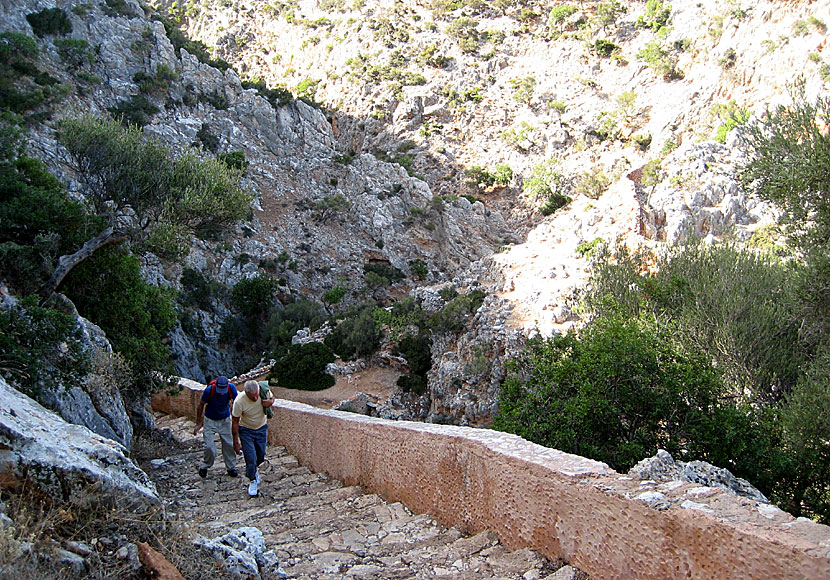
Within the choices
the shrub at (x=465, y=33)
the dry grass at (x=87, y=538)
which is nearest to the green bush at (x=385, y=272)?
the shrub at (x=465, y=33)

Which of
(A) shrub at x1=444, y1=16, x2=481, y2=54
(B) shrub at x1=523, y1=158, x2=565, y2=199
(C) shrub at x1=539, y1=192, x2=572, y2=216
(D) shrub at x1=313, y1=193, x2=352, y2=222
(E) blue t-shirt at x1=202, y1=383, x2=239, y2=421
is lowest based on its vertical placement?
(E) blue t-shirt at x1=202, y1=383, x2=239, y2=421

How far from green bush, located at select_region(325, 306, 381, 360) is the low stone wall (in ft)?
62.9

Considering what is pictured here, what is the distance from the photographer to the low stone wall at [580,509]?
8.14ft

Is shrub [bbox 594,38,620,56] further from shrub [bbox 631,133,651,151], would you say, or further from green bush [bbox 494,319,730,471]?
green bush [bbox 494,319,730,471]

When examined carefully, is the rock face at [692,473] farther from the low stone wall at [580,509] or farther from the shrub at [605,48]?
the shrub at [605,48]

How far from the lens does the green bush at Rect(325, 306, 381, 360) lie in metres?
25.1

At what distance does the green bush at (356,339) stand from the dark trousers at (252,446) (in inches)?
722

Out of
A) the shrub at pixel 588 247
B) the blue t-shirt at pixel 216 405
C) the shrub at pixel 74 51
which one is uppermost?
the shrub at pixel 74 51

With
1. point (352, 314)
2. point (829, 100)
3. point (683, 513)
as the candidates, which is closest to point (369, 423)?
point (683, 513)

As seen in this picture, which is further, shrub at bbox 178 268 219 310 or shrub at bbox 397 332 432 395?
shrub at bbox 178 268 219 310

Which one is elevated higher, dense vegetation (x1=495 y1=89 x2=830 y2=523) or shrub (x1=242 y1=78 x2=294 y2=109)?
shrub (x1=242 y1=78 x2=294 y2=109)

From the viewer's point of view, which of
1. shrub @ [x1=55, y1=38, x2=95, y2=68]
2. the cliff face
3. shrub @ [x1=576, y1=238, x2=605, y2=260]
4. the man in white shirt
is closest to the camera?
the man in white shirt

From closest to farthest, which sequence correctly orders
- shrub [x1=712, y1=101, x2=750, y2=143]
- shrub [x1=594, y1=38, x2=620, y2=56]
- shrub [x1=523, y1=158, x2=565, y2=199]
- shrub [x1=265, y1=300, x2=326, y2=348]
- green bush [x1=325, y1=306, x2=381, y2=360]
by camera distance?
green bush [x1=325, y1=306, x2=381, y2=360] < shrub [x1=712, y1=101, x2=750, y2=143] < shrub [x1=265, y1=300, x2=326, y2=348] < shrub [x1=523, y1=158, x2=565, y2=199] < shrub [x1=594, y1=38, x2=620, y2=56]

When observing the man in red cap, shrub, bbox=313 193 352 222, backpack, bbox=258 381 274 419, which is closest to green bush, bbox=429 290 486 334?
shrub, bbox=313 193 352 222
